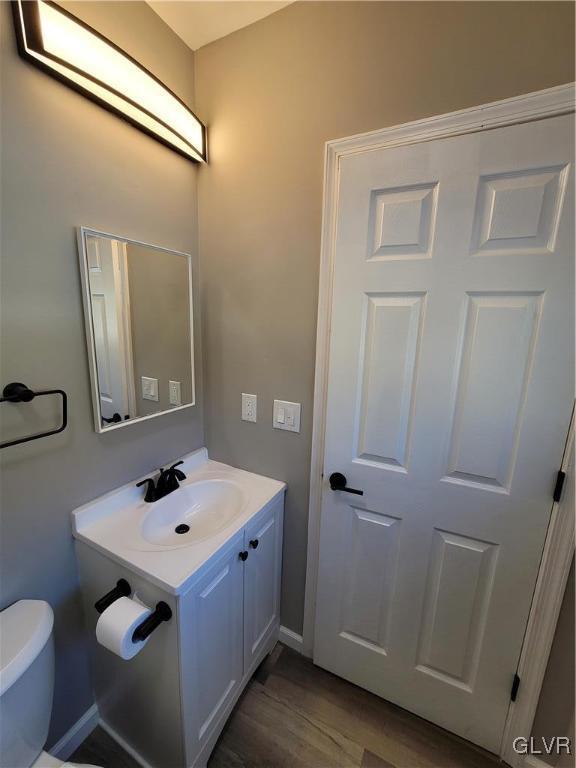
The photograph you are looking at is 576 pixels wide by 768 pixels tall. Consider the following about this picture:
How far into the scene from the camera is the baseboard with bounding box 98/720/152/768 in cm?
110

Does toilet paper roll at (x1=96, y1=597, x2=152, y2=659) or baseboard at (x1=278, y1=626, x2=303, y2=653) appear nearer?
toilet paper roll at (x1=96, y1=597, x2=152, y2=659)

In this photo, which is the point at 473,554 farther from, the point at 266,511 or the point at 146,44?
the point at 146,44

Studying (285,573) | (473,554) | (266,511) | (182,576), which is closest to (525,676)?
(473,554)

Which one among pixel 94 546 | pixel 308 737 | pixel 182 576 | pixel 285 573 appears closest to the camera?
pixel 182 576

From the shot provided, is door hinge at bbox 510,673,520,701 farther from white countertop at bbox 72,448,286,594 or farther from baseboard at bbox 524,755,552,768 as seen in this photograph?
white countertop at bbox 72,448,286,594

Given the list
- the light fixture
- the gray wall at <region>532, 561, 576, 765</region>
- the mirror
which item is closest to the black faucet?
the mirror

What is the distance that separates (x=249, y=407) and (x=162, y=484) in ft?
1.59

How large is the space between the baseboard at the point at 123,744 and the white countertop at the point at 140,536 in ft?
2.68

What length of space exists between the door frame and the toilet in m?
0.96

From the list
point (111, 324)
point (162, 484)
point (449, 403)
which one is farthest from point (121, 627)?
point (449, 403)

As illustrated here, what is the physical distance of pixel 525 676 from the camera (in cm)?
107

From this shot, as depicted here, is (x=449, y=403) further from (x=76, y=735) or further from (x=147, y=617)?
(x=76, y=735)

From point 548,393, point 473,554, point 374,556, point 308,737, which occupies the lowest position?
point 308,737

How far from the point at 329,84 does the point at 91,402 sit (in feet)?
4.53
